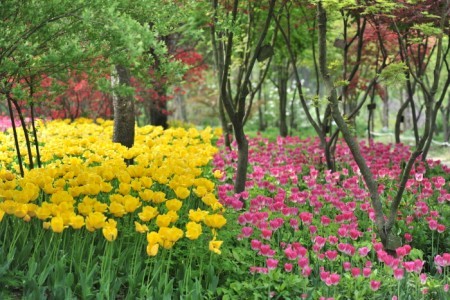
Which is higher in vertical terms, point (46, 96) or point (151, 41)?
point (151, 41)

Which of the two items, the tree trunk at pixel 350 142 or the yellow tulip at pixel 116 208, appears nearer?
the yellow tulip at pixel 116 208

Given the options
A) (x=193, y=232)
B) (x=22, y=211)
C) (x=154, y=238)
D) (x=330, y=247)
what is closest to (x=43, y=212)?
(x=22, y=211)

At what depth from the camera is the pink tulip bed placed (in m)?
3.70

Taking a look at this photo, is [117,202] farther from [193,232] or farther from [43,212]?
[193,232]

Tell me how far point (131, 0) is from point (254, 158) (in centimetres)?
459

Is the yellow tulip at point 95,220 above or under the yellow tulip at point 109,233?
above

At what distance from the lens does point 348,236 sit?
15.1 feet

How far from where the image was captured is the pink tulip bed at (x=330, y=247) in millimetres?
3699

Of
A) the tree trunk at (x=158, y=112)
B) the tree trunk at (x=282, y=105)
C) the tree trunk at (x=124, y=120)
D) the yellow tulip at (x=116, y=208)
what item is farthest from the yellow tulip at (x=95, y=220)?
the tree trunk at (x=158, y=112)

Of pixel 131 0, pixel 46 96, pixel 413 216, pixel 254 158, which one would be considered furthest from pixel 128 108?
pixel 413 216

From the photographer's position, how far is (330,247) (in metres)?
4.62

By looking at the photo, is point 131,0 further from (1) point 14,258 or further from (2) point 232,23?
(1) point 14,258

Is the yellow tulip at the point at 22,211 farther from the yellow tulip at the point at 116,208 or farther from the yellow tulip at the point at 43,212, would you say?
the yellow tulip at the point at 116,208

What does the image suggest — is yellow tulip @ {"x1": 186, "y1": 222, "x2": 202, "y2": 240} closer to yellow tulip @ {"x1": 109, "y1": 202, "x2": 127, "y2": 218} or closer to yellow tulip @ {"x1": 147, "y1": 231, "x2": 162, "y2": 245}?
yellow tulip @ {"x1": 147, "y1": 231, "x2": 162, "y2": 245}
